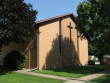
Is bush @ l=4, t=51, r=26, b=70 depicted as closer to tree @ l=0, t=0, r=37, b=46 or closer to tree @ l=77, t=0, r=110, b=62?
tree @ l=0, t=0, r=37, b=46

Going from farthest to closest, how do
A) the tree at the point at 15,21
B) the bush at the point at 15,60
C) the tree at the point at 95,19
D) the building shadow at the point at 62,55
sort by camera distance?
the building shadow at the point at 62,55 → the tree at the point at 95,19 → the bush at the point at 15,60 → the tree at the point at 15,21

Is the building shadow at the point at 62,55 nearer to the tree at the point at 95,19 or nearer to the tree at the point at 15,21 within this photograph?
the tree at the point at 95,19

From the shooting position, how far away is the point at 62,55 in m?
33.0

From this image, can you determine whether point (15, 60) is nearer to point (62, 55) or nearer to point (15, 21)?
point (15, 21)

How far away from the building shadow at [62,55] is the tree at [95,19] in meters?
3.45

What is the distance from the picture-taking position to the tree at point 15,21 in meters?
21.8

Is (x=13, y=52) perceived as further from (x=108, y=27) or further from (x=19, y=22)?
(x=108, y=27)

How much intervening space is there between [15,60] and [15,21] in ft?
19.9

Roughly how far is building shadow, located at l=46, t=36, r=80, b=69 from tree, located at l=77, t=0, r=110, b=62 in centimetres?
345

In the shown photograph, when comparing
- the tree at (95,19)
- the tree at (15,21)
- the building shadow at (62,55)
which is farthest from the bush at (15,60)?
the tree at (95,19)

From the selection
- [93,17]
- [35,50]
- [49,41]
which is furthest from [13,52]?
[93,17]

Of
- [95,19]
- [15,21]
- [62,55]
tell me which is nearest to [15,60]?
[15,21]

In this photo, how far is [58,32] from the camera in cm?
3253

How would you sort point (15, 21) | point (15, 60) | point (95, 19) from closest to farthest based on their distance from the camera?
point (15, 21)
point (15, 60)
point (95, 19)
